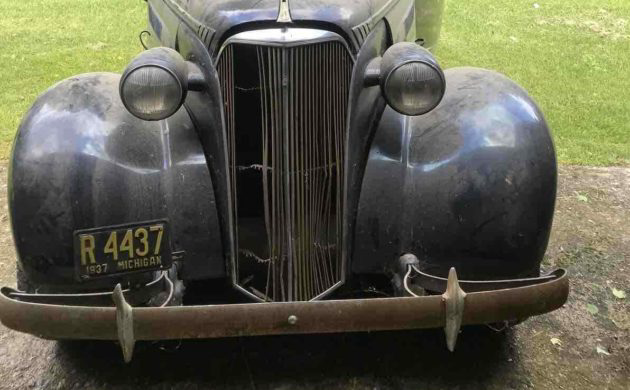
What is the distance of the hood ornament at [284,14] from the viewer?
2631mm

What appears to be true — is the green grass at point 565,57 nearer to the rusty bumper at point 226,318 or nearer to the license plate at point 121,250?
the rusty bumper at point 226,318

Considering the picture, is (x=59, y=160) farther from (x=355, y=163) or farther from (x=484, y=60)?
(x=484, y=60)

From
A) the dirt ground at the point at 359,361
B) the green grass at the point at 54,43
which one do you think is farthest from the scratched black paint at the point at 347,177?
the green grass at the point at 54,43

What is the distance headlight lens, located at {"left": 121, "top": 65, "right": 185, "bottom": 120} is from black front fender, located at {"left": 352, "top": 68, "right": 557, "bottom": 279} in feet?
2.79

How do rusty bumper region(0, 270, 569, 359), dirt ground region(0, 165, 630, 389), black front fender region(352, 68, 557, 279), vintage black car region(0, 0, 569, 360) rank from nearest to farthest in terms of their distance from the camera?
rusty bumper region(0, 270, 569, 359) < vintage black car region(0, 0, 569, 360) < black front fender region(352, 68, 557, 279) < dirt ground region(0, 165, 630, 389)

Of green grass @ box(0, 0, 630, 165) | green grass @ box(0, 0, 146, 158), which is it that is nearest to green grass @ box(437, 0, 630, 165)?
green grass @ box(0, 0, 630, 165)

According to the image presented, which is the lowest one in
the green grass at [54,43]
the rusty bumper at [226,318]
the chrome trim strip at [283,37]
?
the rusty bumper at [226,318]

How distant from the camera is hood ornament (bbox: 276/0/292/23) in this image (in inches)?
104

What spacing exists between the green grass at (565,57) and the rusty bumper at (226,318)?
371 cm

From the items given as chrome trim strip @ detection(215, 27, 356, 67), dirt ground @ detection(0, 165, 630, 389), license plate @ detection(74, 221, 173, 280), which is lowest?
dirt ground @ detection(0, 165, 630, 389)

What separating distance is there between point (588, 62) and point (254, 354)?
6.25 m

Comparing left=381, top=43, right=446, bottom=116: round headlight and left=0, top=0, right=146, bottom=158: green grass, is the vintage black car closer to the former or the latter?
left=381, top=43, right=446, bottom=116: round headlight

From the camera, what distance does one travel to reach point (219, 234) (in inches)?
110

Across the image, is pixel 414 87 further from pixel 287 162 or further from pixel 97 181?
pixel 97 181
